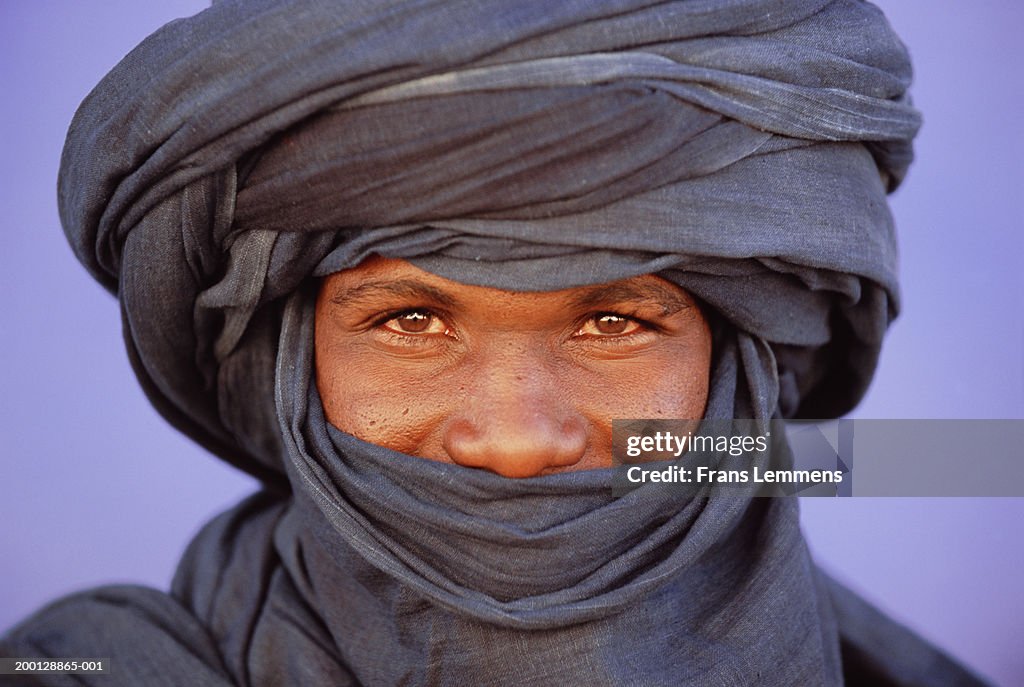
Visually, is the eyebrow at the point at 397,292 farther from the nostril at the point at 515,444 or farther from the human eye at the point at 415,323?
the nostril at the point at 515,444

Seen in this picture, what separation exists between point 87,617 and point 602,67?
1205 mm

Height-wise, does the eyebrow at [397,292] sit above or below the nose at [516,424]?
above

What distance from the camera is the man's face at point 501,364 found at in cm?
150

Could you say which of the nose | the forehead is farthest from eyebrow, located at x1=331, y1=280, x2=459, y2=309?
the nose

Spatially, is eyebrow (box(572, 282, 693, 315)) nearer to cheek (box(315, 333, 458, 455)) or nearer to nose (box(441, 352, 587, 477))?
nose (box(441, 352, 587, 477))

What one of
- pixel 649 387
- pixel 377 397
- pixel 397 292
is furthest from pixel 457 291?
pixel 649 387

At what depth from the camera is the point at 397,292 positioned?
60.7 inches

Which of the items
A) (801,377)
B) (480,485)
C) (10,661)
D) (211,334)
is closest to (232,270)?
(211,334)

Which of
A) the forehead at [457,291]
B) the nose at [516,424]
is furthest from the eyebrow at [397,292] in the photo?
the nose at [516,424]

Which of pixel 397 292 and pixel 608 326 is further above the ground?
pixel 397 292

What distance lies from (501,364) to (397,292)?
0.18 meters

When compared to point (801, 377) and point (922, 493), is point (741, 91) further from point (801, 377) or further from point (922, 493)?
point (922, 493)

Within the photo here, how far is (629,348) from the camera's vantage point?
1.61 meters

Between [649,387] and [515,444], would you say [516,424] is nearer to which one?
[515,444]
